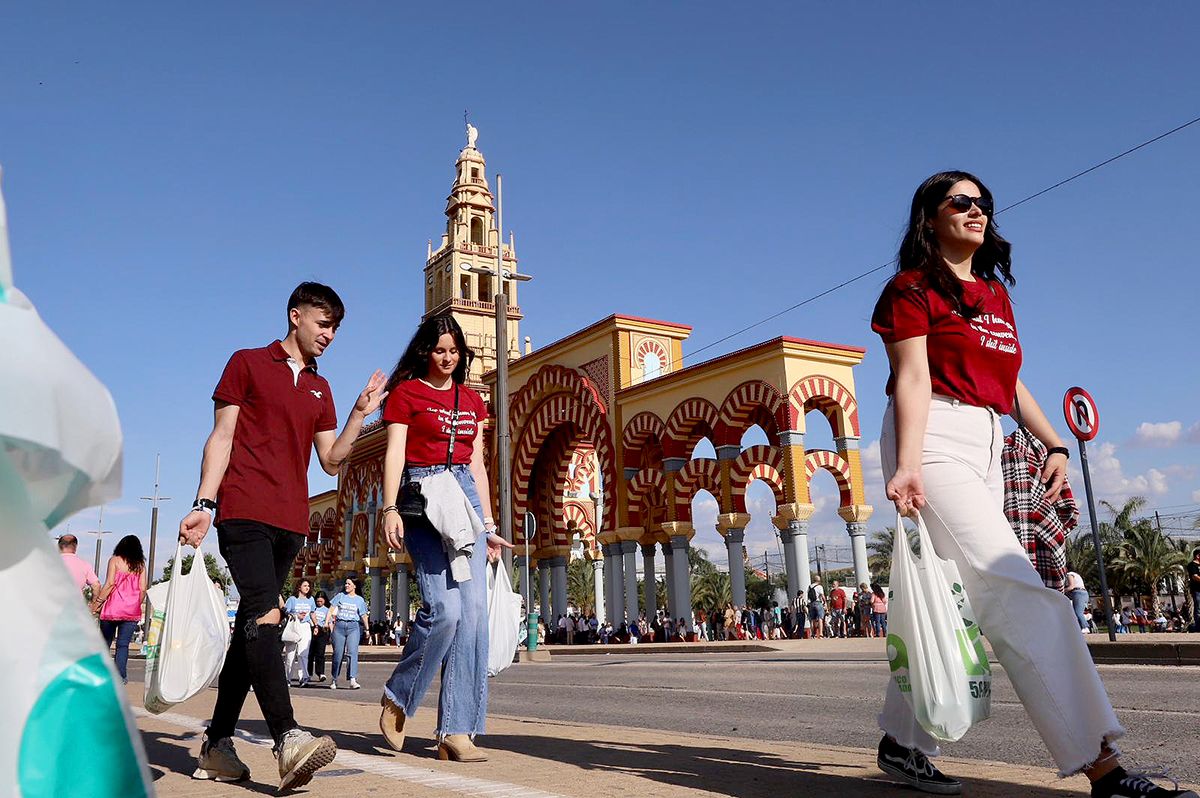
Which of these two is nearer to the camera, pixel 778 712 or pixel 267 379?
pixel 267 379

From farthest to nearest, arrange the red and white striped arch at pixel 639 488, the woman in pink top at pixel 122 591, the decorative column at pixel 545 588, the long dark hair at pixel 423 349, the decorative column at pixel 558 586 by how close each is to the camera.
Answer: the decorative column at pixel 545 588, the decorative column at pixel 558 586, the red and white striped arch at pixel 639 488, the woman in pink top at pixel 122 591, the long dark hair at pixel 423 349

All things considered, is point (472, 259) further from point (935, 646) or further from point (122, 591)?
point (935, 646)

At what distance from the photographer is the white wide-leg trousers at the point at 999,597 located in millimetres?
2527

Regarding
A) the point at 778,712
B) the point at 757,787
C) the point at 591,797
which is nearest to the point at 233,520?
the point at 591,797

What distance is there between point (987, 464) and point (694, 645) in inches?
725

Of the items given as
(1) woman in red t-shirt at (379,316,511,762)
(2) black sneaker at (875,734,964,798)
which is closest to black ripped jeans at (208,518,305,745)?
(1) woman in red t-shirt at (379,316,511,762)

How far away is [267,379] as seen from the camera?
3746 mm

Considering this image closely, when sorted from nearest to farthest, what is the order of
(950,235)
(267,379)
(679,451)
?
(950,235) → (267,379) → (679,451)

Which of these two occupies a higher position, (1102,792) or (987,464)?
(987,464)

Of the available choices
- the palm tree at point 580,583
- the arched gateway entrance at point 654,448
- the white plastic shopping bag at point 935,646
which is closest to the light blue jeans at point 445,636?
the white plastic shopping bag at point 935,646

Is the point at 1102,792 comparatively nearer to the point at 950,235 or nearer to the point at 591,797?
the point at 591,797

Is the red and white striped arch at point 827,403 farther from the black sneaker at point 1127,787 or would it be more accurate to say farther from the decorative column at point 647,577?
the black sneaker at point 1127,787

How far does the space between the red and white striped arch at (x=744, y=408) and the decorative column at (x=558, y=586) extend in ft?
30.0

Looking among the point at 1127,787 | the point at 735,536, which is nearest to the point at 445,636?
the point at 1127,787
